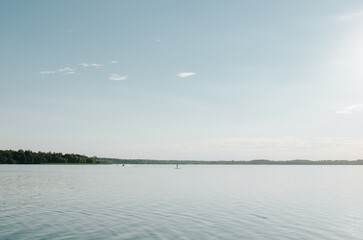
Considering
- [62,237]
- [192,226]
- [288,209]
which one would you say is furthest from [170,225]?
[288,209]

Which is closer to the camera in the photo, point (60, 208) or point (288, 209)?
point (60, 208)

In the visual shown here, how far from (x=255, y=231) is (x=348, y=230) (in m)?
8.72

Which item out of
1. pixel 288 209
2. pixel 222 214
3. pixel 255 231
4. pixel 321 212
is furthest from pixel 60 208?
pixel 321 212

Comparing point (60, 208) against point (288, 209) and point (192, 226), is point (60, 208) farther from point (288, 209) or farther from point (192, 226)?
point (288, 209)

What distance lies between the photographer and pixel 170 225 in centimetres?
2892

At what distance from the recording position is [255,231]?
27281 millimetres

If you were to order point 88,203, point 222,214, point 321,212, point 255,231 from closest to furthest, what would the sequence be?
1. point 255,231
2. point 222,214
3. point 321,212
4. point 88,203

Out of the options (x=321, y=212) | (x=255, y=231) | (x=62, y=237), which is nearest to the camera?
(x=62, y=237)

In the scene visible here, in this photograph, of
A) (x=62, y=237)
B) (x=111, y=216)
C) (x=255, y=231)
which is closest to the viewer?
(x=62, y=237)

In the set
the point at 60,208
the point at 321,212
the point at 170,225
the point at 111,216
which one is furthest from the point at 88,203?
the point at 321,212

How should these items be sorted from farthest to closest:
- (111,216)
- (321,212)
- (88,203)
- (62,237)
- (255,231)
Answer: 1. (88,203)
2. (321,212)
3. (111,216)
4. (255,231)
5. (62,237)

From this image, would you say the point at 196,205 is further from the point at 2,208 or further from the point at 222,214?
the point at 2,208

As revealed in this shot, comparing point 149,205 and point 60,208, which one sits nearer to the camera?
point 60,208

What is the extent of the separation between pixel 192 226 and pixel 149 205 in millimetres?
13385
